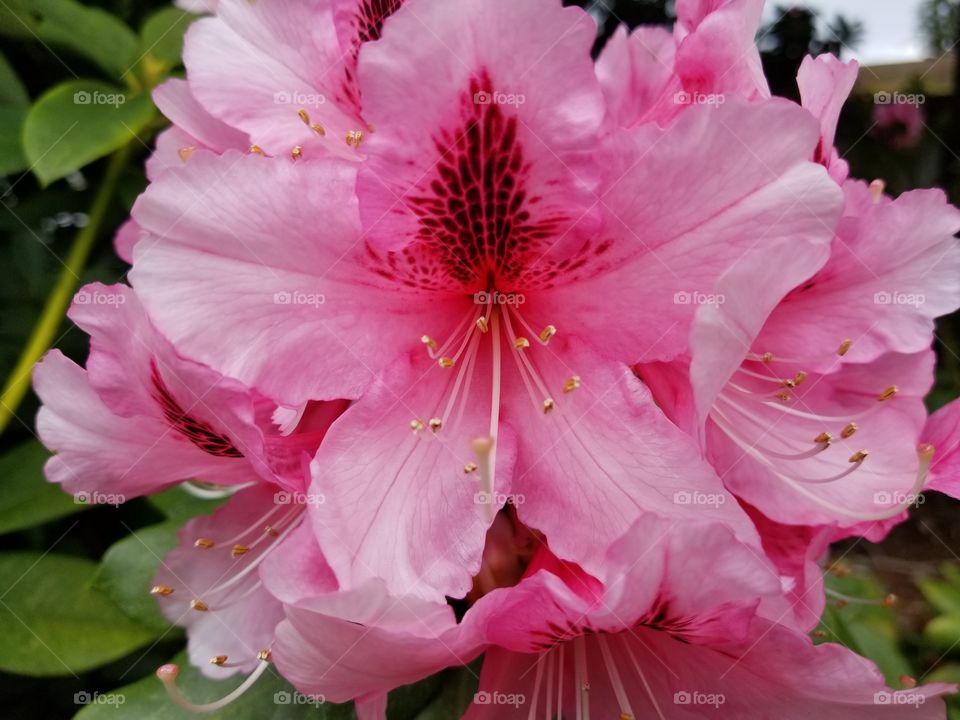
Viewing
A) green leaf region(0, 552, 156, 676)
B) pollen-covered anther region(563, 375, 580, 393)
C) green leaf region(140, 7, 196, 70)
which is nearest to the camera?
pollen-covered anther region(563, 375, 580, 393)

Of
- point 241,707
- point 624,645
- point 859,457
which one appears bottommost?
point 241,707

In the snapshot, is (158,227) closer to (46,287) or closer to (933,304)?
(933,304)

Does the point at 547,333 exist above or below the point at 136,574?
above

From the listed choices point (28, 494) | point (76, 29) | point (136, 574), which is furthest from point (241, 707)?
point (76, 29)

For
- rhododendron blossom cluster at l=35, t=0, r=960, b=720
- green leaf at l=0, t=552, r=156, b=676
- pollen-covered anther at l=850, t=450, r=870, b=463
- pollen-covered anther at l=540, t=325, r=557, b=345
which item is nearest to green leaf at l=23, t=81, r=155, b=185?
rhododendron blossom cluster at l=35, t=0, r=960, b=720

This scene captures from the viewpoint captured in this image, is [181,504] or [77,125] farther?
[181,504]

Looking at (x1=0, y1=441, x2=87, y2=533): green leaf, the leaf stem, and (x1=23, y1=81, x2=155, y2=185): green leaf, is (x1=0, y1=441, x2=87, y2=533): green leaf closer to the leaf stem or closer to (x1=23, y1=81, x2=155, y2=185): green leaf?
the leaf stem

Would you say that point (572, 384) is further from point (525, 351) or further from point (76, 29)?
point (76, 29)

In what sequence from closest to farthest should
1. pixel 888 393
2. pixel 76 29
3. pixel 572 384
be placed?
Answer: pixel 572 384
pixel 888 393
pixel 76 29
